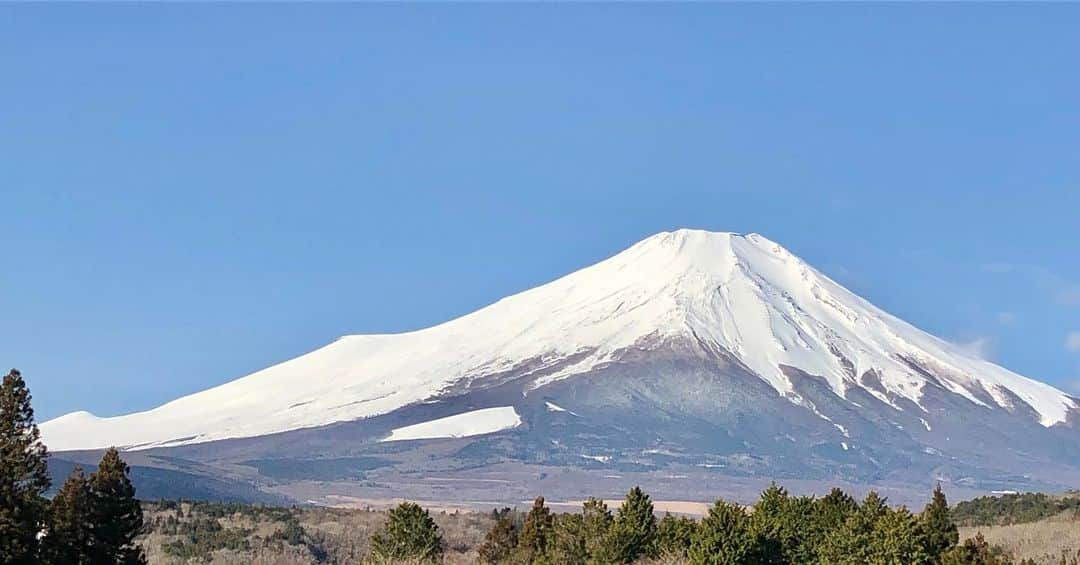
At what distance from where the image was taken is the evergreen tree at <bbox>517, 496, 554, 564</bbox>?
140 ft

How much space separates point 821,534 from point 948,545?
4.66 m

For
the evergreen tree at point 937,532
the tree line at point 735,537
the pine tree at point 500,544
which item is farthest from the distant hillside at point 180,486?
the evergreen tree at point 937,532

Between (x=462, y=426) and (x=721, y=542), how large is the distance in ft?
494

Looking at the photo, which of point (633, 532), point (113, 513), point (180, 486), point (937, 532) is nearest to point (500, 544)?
point (633, 532)

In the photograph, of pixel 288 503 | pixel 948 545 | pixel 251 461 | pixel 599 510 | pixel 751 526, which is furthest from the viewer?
pixel 251 461

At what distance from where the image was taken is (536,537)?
1791 inches

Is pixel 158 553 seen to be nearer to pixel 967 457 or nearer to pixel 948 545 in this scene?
pixel 948 545

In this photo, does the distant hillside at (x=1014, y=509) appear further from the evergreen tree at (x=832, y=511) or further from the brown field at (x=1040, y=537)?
the evergreen tree at (x=832, y=511)

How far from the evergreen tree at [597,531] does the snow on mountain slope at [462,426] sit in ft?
463

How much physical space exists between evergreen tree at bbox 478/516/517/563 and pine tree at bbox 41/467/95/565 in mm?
10592

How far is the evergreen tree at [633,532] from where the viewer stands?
132 feet

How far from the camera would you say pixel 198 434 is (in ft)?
640

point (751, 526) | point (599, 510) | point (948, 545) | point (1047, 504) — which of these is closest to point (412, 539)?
point (599, 510)

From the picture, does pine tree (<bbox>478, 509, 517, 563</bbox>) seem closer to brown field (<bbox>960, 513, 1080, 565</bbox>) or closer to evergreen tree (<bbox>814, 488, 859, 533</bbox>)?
evergreen tree (<bbox>814, 488, 859, 533</bbox>)
